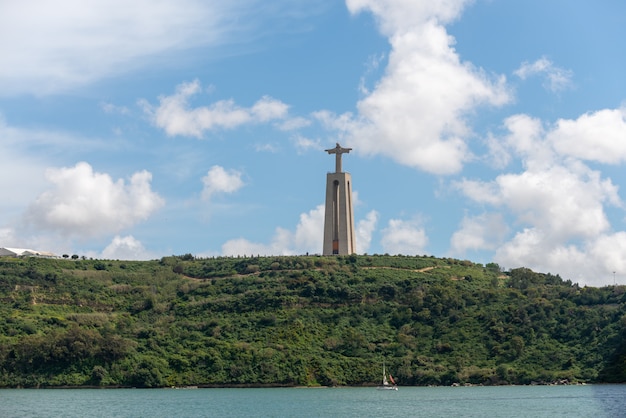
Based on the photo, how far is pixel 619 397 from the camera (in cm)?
7694

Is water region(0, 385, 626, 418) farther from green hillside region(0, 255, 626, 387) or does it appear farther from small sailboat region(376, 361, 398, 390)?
green hillside region(0, 255, 626, 387)

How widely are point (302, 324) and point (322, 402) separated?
32292mm

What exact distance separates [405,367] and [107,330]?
3338 centimetres

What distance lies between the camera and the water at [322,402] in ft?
229

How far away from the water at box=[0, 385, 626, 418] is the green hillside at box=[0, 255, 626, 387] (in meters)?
2.85

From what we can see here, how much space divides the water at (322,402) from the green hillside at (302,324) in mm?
2855

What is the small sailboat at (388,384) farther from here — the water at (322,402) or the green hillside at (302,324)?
the green hillside at (302,324)

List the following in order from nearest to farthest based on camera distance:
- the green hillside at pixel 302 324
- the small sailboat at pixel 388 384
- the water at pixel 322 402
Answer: the water at pixel 322 402 → the small sailboat at pixel 388 384 → the green hillside at pixel 302 324

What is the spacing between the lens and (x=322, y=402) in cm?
7981

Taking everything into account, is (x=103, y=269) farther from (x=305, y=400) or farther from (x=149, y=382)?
(x=305, y=400)

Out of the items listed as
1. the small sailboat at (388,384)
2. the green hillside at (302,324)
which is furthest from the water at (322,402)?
the green hillside at (302,324)

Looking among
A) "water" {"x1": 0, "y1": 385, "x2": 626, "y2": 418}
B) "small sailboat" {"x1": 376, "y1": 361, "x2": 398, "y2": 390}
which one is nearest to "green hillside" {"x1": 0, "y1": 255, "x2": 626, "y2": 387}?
"small sailboat" {"x1": 376, "y1": 361, "x2": 398, "y2": 390}

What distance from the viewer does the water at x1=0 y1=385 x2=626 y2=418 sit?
229 feet

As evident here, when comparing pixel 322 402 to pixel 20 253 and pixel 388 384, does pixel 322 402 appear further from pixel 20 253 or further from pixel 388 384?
pixel 20 253
